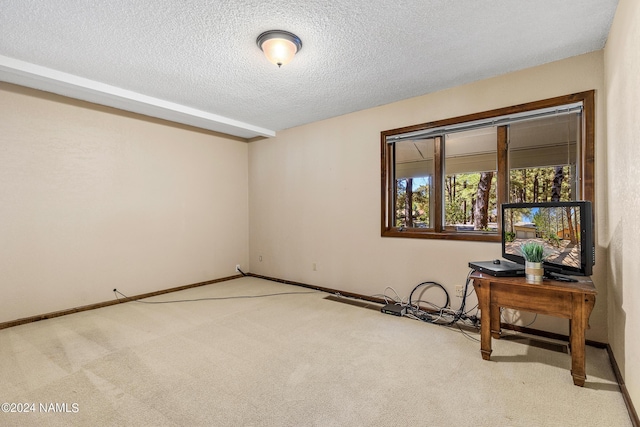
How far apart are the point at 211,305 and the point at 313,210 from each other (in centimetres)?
191

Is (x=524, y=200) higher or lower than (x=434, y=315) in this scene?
higher

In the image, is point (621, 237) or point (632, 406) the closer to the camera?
point (632, 406)

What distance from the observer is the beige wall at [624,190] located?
168 centimetres

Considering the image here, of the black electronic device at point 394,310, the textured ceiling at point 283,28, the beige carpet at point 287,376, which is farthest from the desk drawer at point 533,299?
the textured ceiling at point 283,28

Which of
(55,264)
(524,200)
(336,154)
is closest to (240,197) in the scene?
(336,154)

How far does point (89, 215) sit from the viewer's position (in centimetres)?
375

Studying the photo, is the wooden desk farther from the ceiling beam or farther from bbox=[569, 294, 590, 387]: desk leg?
the ceiling beam

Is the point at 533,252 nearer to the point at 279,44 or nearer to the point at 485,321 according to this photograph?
the point at 485,321

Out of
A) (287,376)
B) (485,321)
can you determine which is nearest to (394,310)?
(485,321)

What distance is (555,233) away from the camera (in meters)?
2.33

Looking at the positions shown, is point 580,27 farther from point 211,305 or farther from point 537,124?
point 211,305

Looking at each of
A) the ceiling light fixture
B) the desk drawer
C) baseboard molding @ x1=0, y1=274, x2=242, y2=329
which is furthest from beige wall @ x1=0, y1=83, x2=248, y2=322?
the desk drawer

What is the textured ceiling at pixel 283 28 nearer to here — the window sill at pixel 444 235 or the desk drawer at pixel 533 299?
the window sill at pixel 444 235

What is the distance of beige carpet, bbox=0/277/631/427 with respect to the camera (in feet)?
5.70
